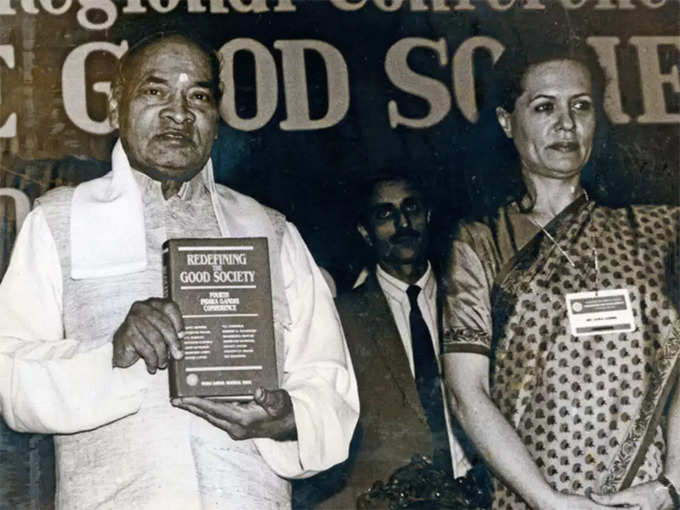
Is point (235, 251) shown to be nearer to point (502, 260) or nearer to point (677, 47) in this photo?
point (502, 260)

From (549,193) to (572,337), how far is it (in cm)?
82

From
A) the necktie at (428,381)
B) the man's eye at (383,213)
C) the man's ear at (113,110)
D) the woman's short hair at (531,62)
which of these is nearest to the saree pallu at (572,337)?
the necktie at (428,381)

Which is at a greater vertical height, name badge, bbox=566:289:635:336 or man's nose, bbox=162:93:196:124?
man's nose, bbox=162:93:196:124

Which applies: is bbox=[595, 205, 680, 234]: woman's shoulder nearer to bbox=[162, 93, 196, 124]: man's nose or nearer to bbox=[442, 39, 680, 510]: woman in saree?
bbox=[442, 39, 680, 510]: woman in saree

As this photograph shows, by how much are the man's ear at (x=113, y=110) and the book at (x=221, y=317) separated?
2.47 ft

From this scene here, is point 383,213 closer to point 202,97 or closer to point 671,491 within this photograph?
point 202,97

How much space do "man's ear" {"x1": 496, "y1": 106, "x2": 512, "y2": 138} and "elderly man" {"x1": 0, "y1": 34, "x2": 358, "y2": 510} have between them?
1.28 m

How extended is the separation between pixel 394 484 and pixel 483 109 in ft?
6.77

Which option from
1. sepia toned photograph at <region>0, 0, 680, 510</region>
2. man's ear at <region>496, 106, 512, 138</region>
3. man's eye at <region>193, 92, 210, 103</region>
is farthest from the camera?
man's ear at <region>496, 106, 512, 138</region>

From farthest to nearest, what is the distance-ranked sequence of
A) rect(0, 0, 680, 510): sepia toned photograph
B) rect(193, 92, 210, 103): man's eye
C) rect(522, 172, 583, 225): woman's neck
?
rect(522, 172, 583, 225): woman's neck, rect(193, 92, 210, 103): man's eye, rect(0, 0, 680, 510): sepia toned photograph

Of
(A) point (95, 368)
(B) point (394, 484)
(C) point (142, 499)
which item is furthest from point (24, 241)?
(B) point (394, 484)

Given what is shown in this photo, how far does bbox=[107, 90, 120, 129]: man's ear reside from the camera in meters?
6.75

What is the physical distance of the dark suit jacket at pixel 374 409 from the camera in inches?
250

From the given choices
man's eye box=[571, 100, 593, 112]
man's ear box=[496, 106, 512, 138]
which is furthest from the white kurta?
man's eye box=[571, 100, 593, 112]
